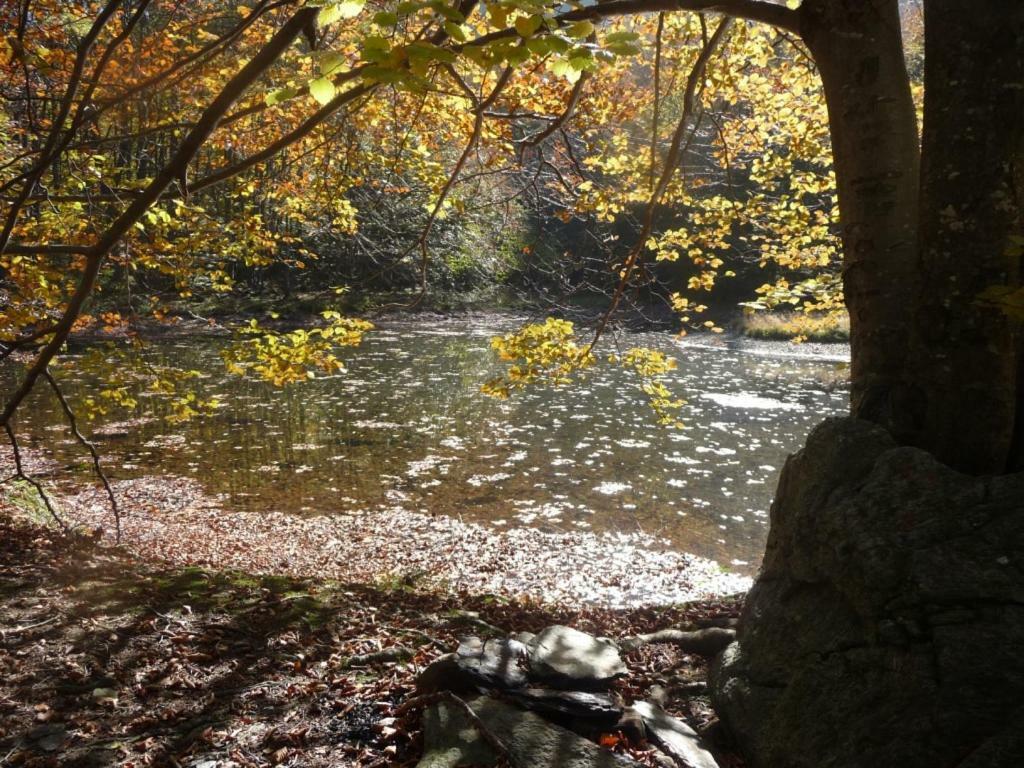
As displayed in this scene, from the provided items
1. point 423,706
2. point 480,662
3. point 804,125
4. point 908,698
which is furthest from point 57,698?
point 804,125

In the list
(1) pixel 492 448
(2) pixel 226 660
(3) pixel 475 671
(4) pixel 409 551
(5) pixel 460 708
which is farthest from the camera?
(1) pixel 492 448

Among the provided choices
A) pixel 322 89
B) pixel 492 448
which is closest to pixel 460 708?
pixel 322 89

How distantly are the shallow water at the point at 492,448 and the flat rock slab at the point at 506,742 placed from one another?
4857mm

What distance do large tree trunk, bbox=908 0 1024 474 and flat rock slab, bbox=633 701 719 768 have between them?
179 centimetres

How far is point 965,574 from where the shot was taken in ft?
8.66

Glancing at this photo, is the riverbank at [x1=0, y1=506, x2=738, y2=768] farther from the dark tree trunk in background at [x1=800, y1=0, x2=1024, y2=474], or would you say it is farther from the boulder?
the dark tree trunk in background at [x1=800, y1=0, x2=1024, y2=474]

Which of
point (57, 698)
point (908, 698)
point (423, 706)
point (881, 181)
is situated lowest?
point (57, 698)

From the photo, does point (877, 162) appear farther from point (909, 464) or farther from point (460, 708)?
point (460, 708)

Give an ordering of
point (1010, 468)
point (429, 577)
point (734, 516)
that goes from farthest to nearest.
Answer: point (734, 516), point (429, 577), point (1010, 468)

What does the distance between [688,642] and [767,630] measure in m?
1.62

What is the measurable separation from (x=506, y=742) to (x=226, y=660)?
212 centimetres

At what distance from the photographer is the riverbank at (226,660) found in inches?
130

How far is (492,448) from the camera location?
1321cm

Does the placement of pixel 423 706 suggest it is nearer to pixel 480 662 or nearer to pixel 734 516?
pixel 480 662
